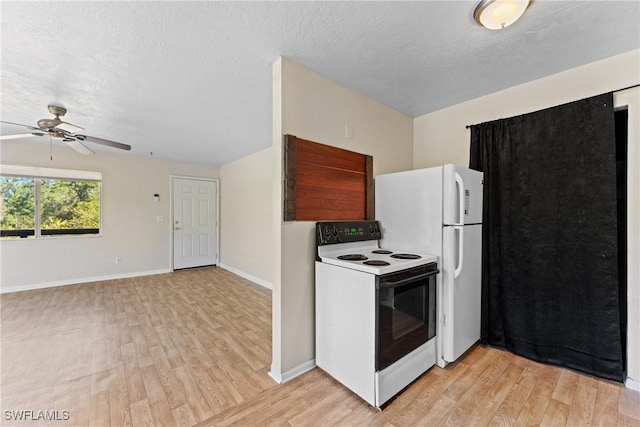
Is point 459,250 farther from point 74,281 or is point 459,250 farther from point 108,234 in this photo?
point 74,281

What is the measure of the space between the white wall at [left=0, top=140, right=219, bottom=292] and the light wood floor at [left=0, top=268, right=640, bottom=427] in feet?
6.04

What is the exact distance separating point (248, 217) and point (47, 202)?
3.27 metres

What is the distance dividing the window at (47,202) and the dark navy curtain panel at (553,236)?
601 centimetres

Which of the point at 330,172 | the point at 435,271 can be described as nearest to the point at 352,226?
the point at 330,172

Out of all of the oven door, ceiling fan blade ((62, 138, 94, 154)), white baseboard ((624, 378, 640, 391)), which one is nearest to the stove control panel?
the oven door

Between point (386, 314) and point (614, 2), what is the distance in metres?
2.16

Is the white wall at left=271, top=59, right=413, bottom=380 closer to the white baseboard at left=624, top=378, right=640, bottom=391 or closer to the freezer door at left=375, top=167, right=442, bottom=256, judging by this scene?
the freezer door at left=375, top=167, right=442, bottom=256

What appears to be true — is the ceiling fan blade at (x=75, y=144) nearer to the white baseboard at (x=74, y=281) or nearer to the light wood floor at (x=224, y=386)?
the light wood floor at (x=224, y=386)

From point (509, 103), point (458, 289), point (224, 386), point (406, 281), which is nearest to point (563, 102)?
point (509, 103)

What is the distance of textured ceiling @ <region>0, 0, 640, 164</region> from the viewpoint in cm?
146

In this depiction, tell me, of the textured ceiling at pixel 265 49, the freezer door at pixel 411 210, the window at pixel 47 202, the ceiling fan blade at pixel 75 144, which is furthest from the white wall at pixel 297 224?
the window at pixel 47 202

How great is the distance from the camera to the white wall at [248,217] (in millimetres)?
4402

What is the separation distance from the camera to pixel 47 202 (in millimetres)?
4355

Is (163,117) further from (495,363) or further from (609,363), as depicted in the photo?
(609,363)
